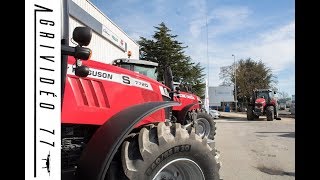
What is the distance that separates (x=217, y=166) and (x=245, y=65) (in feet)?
182

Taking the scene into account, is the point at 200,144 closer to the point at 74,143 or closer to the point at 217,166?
the point at 217,166

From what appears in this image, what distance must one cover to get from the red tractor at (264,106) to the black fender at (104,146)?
2373 centimetres

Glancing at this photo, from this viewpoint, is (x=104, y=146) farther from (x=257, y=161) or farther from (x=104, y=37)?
(x=104, y=37)

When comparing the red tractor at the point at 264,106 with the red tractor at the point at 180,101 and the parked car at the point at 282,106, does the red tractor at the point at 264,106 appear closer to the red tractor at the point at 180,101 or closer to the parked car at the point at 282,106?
the red tractor at the point at 180,101

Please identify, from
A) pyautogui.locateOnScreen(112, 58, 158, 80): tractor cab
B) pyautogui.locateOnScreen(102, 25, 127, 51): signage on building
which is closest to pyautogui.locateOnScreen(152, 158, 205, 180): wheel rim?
pyautogui.locateOnScreen(112, 58, 158, 80): tractor cab

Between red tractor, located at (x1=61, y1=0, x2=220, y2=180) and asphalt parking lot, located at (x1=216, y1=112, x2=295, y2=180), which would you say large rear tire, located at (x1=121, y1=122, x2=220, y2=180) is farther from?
asphalt parking lot, located at (x1=216, y1=112, x2=295, y2=180)

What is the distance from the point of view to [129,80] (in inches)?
163

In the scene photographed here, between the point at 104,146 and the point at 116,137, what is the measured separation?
124mm

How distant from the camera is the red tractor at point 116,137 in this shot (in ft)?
10.2

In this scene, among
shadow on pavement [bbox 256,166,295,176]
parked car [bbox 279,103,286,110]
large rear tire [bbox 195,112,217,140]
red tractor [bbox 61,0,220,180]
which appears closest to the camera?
red tractor [bbox 61,0,220,180]

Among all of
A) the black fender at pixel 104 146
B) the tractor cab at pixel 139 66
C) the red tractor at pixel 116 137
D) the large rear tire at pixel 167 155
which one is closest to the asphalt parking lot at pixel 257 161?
the large rear tire at pixel 167 155

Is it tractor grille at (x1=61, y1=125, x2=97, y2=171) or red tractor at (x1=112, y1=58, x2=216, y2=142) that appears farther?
red tractor at (x1=112, y1=58, x2=216, y2=142)

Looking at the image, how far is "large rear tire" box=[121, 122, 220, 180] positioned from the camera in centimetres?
321

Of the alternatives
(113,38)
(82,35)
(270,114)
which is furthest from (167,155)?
(270,114)
